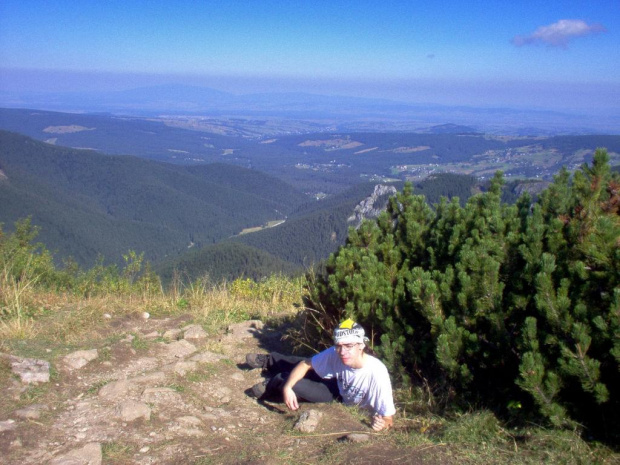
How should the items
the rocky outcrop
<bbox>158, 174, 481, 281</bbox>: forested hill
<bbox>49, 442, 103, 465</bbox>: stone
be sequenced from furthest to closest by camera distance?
the rocky outcrop < <bbox>158, 174, 481, 281</bbox>: forested hill < <bbox>49, 442, 103, 465</bbox>: stone

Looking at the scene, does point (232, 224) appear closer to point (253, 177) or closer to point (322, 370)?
point (253, 177)

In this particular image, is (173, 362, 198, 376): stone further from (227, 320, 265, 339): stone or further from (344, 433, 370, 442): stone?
(344, 433, 370, 442): stone

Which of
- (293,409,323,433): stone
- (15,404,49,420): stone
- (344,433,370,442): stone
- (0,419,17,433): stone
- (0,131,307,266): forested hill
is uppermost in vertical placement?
(0,419,17,433): stone

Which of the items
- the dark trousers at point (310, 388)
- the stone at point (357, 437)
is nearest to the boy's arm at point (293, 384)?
the dark trousers at point (310, 388)

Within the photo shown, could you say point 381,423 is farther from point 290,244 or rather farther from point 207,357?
point 290,244

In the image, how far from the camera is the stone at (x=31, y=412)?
3.50 metres

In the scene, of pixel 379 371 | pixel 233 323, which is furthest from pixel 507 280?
pixel 233 323

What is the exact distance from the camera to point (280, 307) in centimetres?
728

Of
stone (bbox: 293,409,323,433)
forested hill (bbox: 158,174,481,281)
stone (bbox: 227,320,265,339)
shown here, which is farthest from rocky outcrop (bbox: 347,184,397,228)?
stone (bbox: 293,409,323,433)

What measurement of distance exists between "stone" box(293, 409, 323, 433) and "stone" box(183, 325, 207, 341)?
7.51ft

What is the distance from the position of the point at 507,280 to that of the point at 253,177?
133 metres

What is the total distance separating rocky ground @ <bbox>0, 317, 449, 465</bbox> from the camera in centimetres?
319

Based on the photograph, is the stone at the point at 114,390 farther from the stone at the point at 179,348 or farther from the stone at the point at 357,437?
the stone at the point at 357,437

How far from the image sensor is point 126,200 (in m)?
126
